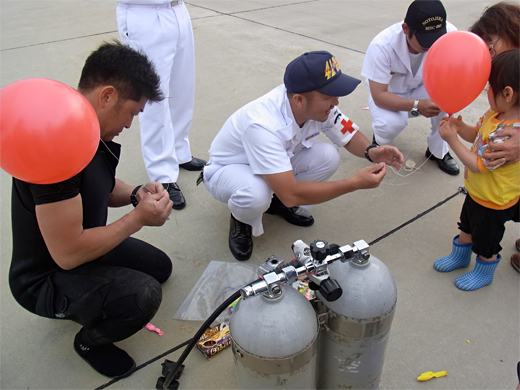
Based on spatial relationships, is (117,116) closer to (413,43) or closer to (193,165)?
(193,165)

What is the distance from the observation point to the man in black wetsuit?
1646 millimetres

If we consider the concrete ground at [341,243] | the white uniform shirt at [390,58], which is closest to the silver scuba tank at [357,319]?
the concrete ground at [341,243]

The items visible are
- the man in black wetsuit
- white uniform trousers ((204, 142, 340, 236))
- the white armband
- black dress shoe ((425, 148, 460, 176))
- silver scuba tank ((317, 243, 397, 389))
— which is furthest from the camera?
black dress shoe ((425, 148, 460, 176))

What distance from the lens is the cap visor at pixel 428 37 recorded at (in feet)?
9.28

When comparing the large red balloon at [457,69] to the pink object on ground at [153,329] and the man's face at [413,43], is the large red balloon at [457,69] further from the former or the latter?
the pink object on ground at [153,329]

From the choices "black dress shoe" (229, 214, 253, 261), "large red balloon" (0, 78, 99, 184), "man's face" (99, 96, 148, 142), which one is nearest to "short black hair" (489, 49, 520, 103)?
"black dress shoe" (229, 214, 253, 261)

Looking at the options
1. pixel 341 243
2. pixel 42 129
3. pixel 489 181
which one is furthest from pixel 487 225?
pixel 42 129

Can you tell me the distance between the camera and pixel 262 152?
2.27 m

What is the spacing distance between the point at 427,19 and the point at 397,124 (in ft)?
2.61

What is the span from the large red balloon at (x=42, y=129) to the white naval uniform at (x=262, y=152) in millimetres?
1062

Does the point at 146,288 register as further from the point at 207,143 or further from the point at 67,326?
the point at 207,143

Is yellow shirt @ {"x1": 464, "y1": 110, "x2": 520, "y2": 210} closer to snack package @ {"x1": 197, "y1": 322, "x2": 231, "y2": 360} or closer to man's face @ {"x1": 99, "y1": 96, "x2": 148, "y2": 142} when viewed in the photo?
snack package @ {"x1": 197, "y1": 322, "x2": 231, "y2": 360}

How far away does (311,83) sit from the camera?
2102mm

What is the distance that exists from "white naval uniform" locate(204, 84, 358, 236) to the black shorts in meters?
0.86
